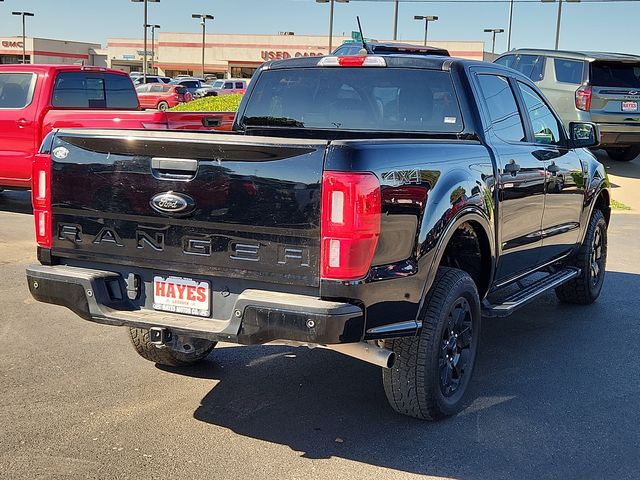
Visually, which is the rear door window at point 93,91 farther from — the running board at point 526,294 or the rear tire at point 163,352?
the running board at point 526,294

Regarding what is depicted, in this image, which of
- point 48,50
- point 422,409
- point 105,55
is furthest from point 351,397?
point 105,55

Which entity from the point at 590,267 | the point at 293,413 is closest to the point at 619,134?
the point at 590,267

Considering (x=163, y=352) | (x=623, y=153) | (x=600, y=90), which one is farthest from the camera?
(x=623, y=153)

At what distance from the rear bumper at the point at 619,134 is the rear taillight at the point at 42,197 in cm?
1237

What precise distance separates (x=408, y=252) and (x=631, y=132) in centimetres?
1231

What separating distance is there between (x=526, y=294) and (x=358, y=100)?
5.62 feet

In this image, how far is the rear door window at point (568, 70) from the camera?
14938 mm

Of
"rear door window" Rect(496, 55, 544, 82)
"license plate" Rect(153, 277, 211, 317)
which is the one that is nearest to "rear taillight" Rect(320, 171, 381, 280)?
"license plate" Rect(153, 277, 211, 317)

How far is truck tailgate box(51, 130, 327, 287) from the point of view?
3.73 metres

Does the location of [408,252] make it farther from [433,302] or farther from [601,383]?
[601,383]

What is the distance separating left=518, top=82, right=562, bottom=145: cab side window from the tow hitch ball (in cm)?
323

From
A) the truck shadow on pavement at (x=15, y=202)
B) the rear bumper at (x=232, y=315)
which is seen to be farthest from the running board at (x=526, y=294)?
the truck shadow on pavement at (x=15, y=202)

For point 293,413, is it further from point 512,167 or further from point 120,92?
point 120,92

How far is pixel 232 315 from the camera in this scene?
3.84 meters
